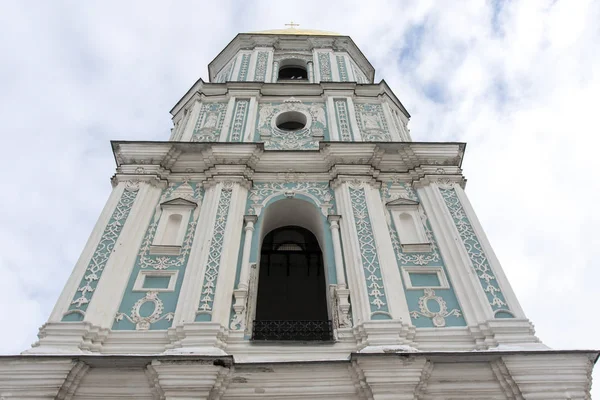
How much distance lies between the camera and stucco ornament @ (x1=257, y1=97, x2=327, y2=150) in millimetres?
12080

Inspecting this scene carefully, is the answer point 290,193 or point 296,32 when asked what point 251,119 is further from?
point 296,32

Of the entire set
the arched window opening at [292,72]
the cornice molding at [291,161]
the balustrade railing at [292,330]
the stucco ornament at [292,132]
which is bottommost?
the balustrade railing at [292,330]

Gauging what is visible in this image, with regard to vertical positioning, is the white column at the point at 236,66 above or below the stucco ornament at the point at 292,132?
above

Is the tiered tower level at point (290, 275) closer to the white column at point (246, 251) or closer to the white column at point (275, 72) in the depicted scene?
the white column at point (246, 251)

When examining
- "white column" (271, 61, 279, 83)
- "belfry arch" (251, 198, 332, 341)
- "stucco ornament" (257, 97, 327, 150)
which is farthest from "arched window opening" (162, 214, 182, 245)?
"white column" (271, 61, 279, 83)

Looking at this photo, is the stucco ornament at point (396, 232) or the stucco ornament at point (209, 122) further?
the stucco ornament at point (209, 122)

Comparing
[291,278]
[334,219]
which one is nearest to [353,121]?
[334,219]

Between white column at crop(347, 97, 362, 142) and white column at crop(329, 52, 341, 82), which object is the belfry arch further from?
white column at crop(329, 52, 341, 82)

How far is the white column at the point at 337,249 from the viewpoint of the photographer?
27.7 ft

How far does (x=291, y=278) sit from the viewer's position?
1201 centimetres

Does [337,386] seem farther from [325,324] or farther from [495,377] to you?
[495,377]

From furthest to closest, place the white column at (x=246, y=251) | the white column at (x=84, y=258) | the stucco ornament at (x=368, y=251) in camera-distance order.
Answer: the white column at (x=246, y=251)
the stucco ornament at (x=368, y=251)
the white column at (x=84, y=258)

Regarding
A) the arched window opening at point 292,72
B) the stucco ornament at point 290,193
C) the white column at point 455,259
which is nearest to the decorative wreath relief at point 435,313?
the white column at point 455,259

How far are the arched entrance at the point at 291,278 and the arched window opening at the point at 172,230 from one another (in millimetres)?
Answer: 2211
